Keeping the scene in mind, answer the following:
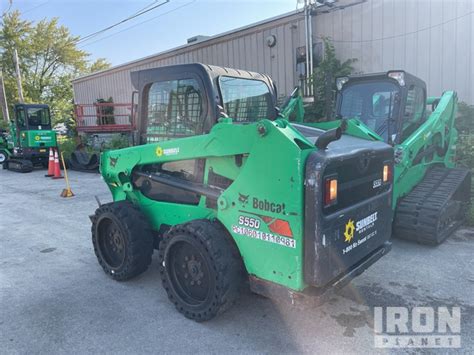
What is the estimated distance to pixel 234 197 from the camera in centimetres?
292

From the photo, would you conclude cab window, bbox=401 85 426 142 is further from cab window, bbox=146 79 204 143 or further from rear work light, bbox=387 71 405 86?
cab window, bbox=146 79 204 143

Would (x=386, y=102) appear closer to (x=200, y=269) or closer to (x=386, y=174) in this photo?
(x=386, y=174)

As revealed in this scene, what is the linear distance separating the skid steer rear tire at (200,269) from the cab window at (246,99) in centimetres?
118

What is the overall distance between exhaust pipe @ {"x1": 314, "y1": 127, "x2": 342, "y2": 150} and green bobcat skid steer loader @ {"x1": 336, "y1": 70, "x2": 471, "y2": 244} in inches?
105

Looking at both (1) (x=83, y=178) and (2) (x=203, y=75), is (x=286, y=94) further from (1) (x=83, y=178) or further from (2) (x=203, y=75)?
(2) (x=203, y=75)

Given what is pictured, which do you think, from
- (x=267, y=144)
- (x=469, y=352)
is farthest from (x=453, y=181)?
(x=267, y=144)

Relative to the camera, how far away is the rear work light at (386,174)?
3.36m

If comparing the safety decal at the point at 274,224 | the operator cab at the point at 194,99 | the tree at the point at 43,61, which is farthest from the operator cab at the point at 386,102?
the tree at the point at 43,61

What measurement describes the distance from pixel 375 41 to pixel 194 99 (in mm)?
8096

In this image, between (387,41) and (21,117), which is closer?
(387,41)

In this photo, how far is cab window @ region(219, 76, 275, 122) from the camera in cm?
348

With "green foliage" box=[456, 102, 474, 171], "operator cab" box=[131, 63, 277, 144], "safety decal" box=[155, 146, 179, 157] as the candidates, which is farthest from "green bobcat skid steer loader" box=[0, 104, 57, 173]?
"green foliage" box=[456, 102, 474, 171]

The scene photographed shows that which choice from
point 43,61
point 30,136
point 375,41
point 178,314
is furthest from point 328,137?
point 43,61

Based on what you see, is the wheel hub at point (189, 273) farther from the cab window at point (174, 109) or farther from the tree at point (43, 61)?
the tree at point (43, 61)
